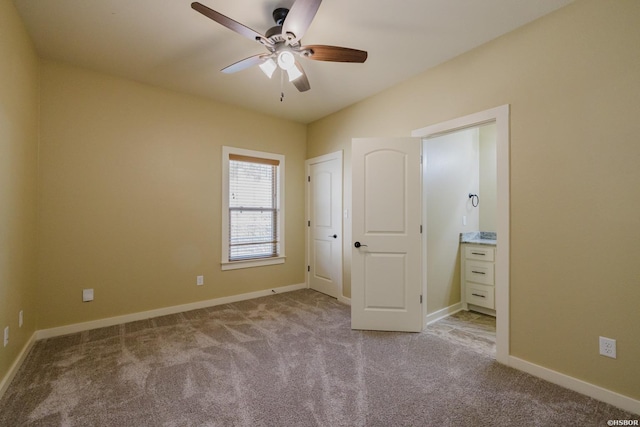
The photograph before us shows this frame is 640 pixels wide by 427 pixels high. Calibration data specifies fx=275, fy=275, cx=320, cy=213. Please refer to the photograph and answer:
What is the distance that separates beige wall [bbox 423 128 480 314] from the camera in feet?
10.6

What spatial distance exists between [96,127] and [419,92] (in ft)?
11.7

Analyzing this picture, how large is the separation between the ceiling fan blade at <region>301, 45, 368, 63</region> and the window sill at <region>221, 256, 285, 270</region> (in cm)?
290

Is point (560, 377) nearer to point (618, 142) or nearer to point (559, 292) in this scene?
point (559, 292)

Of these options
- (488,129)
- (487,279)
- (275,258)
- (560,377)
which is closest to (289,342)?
(275,258)

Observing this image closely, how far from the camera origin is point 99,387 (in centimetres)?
199

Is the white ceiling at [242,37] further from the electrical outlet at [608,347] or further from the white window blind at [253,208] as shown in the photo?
the electrical outlet at [608,347]

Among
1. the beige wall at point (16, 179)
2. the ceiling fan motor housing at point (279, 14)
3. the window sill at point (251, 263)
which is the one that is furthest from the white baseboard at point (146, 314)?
the ceiling fan motor housing at point (279, 14)

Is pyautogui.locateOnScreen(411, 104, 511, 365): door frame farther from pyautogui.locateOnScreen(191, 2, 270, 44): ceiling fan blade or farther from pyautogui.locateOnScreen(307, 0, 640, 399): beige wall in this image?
pyautogui.locateOnScreen(191, 2, 270, 44): ceiling fan blade

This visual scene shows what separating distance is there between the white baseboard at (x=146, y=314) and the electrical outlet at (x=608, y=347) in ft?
11.8

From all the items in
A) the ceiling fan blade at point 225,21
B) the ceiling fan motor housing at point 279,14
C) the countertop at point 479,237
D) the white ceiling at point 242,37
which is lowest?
the countertop at point 479,237

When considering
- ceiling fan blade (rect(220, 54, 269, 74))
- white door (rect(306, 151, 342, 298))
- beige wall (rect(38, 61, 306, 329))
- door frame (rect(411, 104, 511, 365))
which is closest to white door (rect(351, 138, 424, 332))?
door frame (rect(411, 104, 511, 365))

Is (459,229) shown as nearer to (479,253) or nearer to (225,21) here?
(479,253)

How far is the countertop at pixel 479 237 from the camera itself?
11.9 ft

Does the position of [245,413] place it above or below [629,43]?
below
